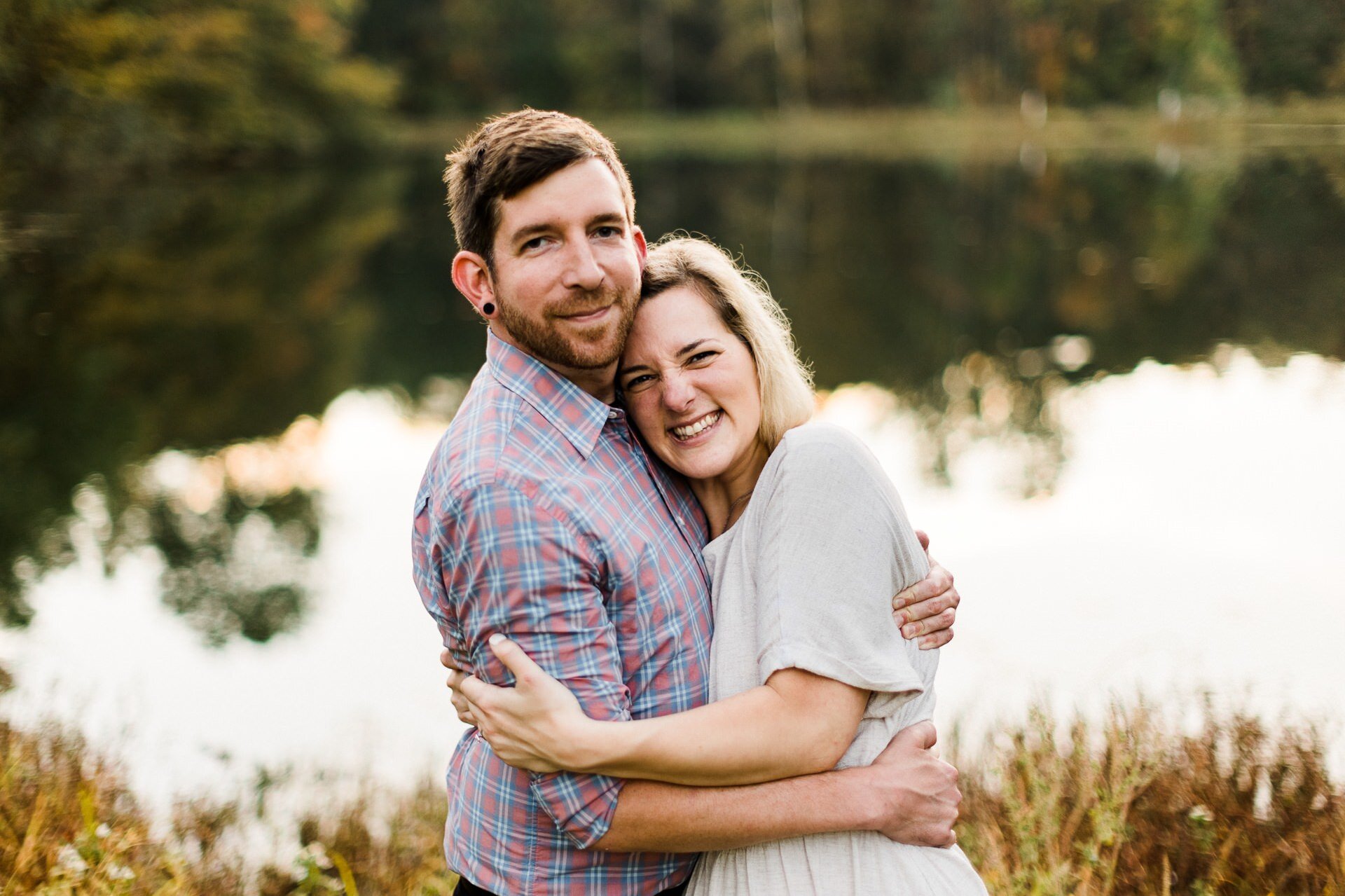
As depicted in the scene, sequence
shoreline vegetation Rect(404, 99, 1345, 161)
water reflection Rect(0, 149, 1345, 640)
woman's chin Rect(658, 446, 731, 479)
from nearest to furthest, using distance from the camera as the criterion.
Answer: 1. woman's chin Rect(658, 446, 731, 479)
2. water reflection Rect(0, 149, 1345, 640)
3. shoreline vegetation Rect(404, 99, 1345, 161)

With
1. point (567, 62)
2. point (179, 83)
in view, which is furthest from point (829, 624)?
point (567, 62)

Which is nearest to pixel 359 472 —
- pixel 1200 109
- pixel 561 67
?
pixel 1200 109

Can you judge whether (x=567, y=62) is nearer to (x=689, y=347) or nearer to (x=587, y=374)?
(x=689, y=347)

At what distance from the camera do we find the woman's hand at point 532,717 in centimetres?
200

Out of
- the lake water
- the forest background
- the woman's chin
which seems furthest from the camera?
the forest background

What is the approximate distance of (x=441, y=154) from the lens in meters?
44.1

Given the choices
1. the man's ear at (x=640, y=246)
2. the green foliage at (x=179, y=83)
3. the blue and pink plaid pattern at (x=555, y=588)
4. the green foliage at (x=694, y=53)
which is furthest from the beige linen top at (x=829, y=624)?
the green foliage at (x=694, y=53)

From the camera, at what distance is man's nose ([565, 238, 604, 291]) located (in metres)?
2.29

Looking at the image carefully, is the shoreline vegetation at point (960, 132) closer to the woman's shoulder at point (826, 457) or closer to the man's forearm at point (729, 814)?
the woman's shoulder at point (826, 457)

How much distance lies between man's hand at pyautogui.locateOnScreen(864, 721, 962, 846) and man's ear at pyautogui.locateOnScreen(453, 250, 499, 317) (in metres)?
1.18

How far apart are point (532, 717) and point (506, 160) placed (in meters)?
1.04

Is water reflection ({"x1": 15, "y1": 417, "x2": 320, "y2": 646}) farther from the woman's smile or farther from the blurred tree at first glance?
the blurred tree

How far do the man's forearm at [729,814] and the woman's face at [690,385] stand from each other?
680 millimetres

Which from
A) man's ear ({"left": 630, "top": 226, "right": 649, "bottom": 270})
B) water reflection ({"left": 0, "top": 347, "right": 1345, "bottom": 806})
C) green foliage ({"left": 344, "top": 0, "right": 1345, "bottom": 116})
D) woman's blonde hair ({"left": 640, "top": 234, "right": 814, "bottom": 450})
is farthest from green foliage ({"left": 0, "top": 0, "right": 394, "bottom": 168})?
woman's blonde hair ({"left": 640, "top": 234, "right": 814, "bottom": 450})
